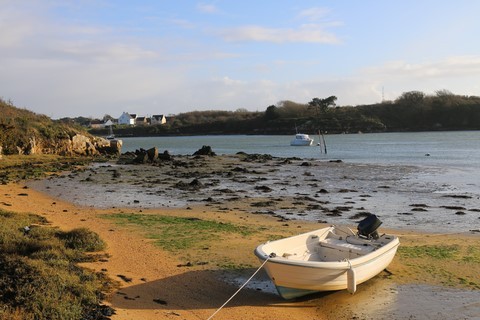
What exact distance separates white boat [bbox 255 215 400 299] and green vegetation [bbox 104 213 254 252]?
11.2ft

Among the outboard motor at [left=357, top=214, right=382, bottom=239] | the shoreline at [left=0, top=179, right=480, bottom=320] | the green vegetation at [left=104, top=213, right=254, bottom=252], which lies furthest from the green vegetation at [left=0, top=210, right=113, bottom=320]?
the outboard motor at [left=357, top=214, right=382, bottom=239]

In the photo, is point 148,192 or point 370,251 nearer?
point 370,251

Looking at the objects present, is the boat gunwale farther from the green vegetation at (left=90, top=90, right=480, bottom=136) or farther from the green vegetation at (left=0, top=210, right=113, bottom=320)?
the green vegetation at (left=90, top=90, right=480, bottom=136)

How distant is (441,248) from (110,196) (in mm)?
17081

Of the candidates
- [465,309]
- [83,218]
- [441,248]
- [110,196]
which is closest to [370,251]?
[465,309]

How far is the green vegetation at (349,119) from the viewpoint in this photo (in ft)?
474

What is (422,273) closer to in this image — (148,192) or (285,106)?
(148,192)

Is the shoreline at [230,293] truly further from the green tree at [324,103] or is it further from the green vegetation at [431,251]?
the green tree at [324,103]

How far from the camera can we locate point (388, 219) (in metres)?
20.6

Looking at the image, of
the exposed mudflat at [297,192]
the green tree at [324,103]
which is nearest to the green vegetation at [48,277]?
the exposed mudflat at [297,192]

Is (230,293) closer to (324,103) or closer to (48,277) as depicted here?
(48,277)

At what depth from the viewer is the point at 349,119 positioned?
6048 inches

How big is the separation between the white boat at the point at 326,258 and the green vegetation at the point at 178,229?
134 inches

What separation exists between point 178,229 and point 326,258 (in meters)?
5.93
